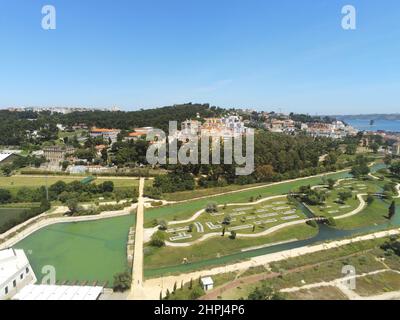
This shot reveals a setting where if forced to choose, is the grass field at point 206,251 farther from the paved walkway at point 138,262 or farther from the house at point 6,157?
the house at point 6,157

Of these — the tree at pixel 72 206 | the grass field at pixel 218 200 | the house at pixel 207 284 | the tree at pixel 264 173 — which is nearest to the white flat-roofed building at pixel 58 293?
the house at pixel 207 284

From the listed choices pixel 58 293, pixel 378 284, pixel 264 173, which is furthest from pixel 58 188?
pixel 378 284

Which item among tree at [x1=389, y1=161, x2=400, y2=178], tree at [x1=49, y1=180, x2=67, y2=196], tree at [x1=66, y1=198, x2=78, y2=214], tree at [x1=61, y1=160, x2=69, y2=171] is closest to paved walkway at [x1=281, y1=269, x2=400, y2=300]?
tree at [x1=66, y1=198, x2=78, y2=214]

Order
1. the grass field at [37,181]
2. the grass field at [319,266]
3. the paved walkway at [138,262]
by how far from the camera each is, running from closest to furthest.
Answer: the paved walkway at [138,262]
the grass field at [319,266]
the grass field at [37,181]
